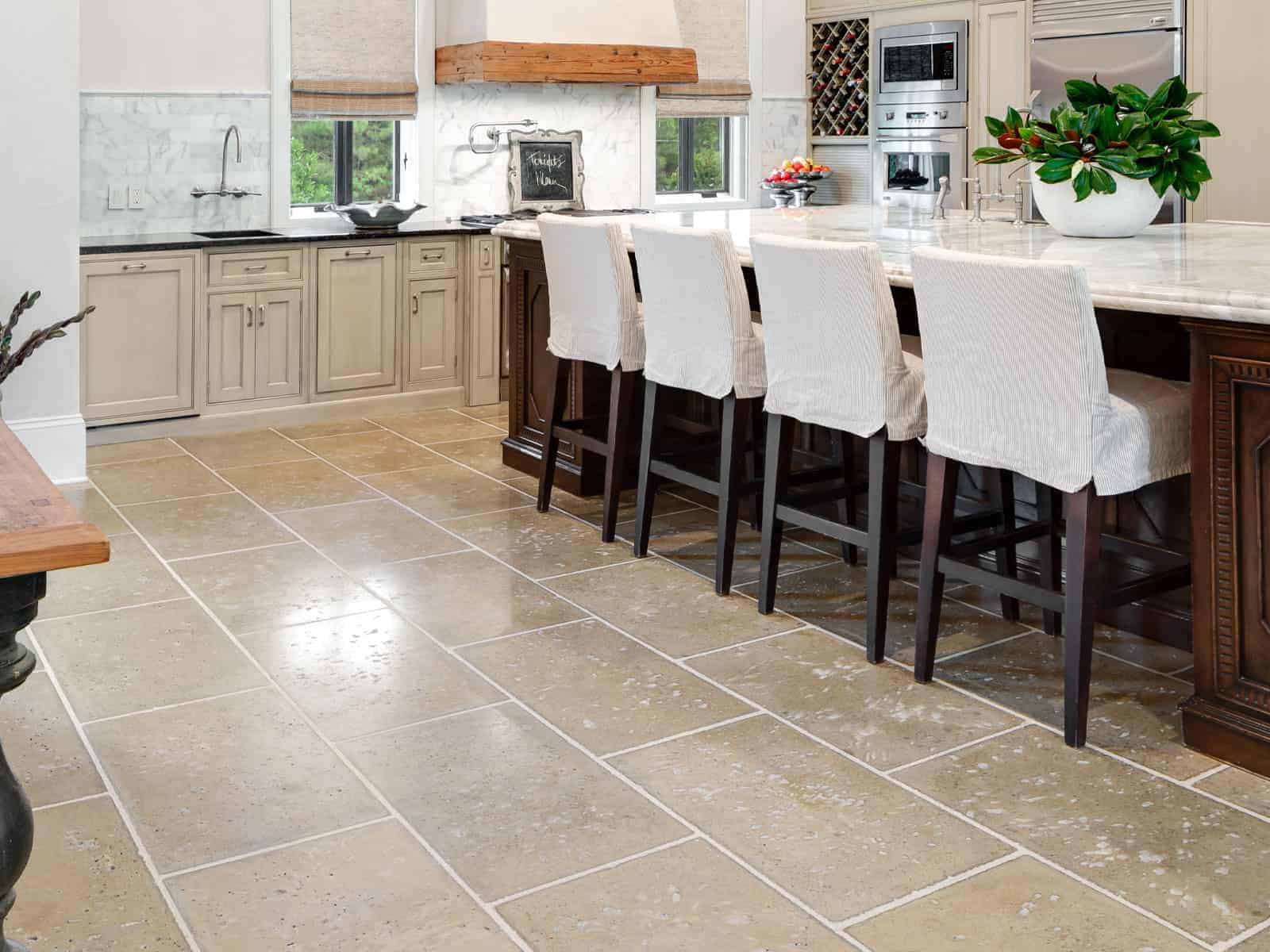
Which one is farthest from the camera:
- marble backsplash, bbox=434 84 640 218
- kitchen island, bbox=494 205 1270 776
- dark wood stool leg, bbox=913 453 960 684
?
marble backsplash, bbox=434 84 640 218

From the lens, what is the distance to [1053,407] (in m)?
3.04

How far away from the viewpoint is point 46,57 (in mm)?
5113

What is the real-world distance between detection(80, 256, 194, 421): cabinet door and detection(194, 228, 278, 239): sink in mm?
290

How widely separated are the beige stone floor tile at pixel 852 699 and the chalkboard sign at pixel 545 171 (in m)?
4.35

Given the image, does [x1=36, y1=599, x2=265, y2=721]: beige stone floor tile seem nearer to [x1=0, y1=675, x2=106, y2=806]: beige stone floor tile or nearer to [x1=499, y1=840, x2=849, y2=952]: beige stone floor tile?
[x1=0, y1=675, x2=106, y2=806]: beige stone floor tile

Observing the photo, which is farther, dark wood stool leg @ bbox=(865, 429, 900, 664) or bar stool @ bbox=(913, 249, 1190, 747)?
dark wood stool leg @ bbox=(865, 429, 900, 664)

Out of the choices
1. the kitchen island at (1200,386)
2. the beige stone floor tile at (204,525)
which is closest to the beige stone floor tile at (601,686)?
the kitchen island at (1200,386)

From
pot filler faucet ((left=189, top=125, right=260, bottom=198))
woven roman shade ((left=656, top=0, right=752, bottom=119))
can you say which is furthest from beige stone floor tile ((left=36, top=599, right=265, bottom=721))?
woven roman shade ((left=656, top=0, right=752, bottom=119))

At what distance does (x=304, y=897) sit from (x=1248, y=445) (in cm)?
201

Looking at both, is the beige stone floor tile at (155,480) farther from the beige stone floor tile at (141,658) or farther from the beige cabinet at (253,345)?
the beige stone floor tile at (141,658)

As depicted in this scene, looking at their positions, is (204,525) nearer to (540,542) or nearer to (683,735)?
(540,542)

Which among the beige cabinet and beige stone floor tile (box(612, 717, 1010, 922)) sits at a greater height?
the beige cabinet

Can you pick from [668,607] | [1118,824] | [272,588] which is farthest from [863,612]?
[272,588]

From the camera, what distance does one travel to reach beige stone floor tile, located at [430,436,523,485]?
5.56 m
